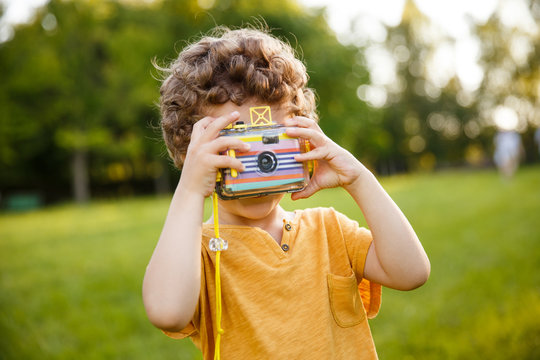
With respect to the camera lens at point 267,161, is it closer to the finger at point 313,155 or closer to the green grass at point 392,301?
the finger at point 313,155

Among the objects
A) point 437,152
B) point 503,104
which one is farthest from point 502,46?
point 437,152

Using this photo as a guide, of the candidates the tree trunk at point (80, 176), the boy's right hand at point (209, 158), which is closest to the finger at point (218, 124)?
the boy's right hand at point (209, 158)

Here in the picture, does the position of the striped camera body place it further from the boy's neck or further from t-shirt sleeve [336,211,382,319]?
t-shirt sleeve [336,211,382,319]

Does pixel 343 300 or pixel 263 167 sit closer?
pixel 263 167

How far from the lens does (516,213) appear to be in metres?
7.98

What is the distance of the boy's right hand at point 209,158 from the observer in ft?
4.28

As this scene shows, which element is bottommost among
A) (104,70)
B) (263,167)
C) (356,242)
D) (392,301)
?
(392,301)

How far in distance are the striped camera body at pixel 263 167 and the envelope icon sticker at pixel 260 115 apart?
1.1 inches

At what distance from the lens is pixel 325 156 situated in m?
1.43

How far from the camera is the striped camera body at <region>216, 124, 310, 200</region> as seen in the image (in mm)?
1324

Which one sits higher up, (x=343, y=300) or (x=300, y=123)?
(x=300, y=123)

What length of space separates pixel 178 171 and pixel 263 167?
3.60ft

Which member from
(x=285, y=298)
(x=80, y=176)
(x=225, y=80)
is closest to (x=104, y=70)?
(x=80, y=176)

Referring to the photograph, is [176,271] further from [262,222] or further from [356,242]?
[356,242]
